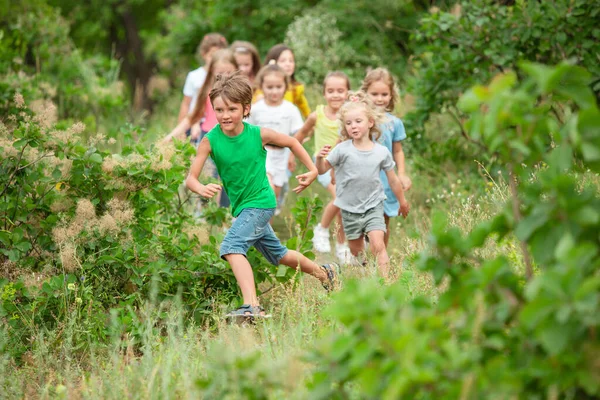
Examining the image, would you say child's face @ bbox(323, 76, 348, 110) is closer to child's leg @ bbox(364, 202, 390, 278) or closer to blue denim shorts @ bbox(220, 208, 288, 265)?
child's leg @ bbox(364, 202, 390, 278)

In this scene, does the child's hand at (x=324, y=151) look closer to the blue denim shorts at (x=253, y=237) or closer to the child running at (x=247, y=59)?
the blue denim shorts at (x=253, y=237)

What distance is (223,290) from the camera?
5070 mm

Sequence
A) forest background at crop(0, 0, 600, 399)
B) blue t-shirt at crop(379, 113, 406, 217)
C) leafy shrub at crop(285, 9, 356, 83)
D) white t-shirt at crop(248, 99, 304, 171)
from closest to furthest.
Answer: forest background at crop(0, 0, 600, 399) < blue t-shirt at crop(379, 113, 406, 217) < white t-shirt at crop(248, 99, 304, 171) < leafy shrub at crop(285, 9, 356, 83)

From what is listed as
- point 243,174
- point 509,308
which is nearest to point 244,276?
point 243,174

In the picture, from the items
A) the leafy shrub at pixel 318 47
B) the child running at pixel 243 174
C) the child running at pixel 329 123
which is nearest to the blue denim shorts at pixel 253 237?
the child running at pixel 243 174

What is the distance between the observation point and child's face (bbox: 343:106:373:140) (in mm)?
5691

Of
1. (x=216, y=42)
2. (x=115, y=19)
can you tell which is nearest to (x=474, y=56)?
(x=216, y=42)

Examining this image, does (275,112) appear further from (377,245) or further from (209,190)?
(209,190)

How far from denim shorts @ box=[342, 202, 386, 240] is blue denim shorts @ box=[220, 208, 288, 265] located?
81 centimetres

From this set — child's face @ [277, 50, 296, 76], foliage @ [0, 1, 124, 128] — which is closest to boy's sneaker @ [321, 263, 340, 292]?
child's face @ [277, 50, 296, 76]

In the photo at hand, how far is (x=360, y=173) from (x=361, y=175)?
2 cm

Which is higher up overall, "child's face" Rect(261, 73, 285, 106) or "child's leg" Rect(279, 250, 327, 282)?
"child's face" Rect(261, 73, 285, 106)

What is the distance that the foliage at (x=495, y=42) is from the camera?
23.2 feet

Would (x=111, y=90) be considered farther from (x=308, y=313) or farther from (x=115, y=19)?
(x=115, y=19)
